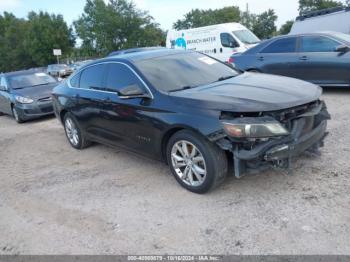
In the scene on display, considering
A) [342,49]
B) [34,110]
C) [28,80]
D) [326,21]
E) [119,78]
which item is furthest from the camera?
[326,21]

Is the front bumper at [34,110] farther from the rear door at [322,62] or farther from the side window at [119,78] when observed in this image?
the rear door at [322,62]

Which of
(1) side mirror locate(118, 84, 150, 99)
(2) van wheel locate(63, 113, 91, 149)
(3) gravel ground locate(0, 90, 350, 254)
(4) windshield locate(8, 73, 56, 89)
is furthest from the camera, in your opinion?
(4) windshield locate(8, 73, 56, 89)

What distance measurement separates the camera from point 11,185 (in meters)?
4.94

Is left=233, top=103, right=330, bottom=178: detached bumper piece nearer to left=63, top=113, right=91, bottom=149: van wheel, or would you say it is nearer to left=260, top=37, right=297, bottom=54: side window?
left=63, top=113, right=91, bottom=149: van wheel

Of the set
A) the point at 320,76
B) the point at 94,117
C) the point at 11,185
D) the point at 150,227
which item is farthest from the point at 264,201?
Result: the point at 320,76

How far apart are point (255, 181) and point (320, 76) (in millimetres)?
5024

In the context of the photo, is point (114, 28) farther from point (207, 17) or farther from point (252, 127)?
point (252, 127)

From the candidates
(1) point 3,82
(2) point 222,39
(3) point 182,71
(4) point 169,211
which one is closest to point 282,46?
(3) point 182,71

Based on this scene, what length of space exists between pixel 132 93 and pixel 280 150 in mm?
1865

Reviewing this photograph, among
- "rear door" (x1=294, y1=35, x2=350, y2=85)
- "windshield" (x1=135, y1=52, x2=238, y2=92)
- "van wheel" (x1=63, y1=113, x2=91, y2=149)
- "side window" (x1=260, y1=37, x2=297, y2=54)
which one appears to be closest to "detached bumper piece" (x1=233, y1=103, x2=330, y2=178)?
"windshield" (x1=135, y1=52, x2=238, y2=92)

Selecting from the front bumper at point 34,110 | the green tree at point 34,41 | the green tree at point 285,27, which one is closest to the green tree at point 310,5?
the green tree at point 285,27

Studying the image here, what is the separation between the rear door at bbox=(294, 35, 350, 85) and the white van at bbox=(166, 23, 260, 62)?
6581 mm

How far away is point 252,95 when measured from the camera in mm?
3703

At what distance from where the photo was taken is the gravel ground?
308 centimetres
